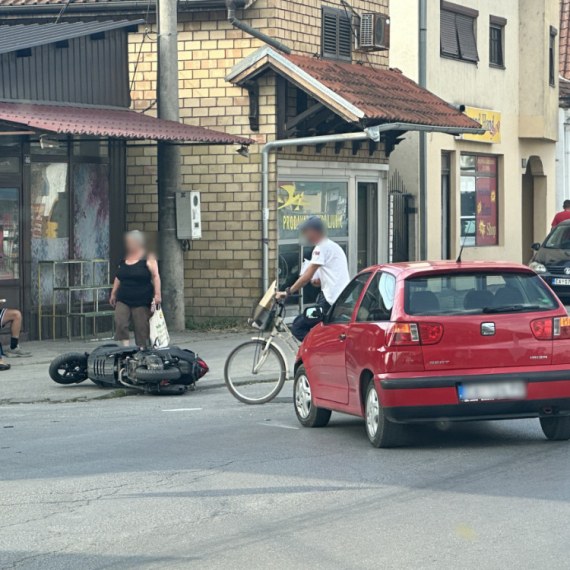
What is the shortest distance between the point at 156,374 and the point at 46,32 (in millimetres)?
7624

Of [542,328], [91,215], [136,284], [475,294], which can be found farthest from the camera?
[91,215]

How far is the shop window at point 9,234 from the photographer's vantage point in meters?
16.6

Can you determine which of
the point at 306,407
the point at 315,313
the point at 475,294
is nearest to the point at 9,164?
the point at 315,313

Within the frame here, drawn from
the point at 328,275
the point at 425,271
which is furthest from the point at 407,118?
the point at 425,271

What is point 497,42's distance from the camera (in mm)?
28766

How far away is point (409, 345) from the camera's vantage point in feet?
27.6

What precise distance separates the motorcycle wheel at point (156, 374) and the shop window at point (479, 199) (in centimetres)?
1569

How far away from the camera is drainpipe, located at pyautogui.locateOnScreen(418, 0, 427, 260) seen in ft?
81.0

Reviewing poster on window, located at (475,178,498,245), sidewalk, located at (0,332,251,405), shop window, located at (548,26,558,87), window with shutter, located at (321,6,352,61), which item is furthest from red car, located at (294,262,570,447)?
shop window, located at (548,26,558,87)

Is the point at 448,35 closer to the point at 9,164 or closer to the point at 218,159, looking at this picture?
the point at 218,159

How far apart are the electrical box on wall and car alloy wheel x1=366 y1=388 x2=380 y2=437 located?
932 centimetres

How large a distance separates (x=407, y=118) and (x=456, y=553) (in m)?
13.9

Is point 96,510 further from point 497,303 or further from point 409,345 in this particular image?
point 497,303

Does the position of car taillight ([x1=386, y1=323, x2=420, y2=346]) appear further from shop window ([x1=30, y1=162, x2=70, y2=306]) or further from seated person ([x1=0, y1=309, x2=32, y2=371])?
shop window ([x1=30, y1=162, x2=70, y2=306])
